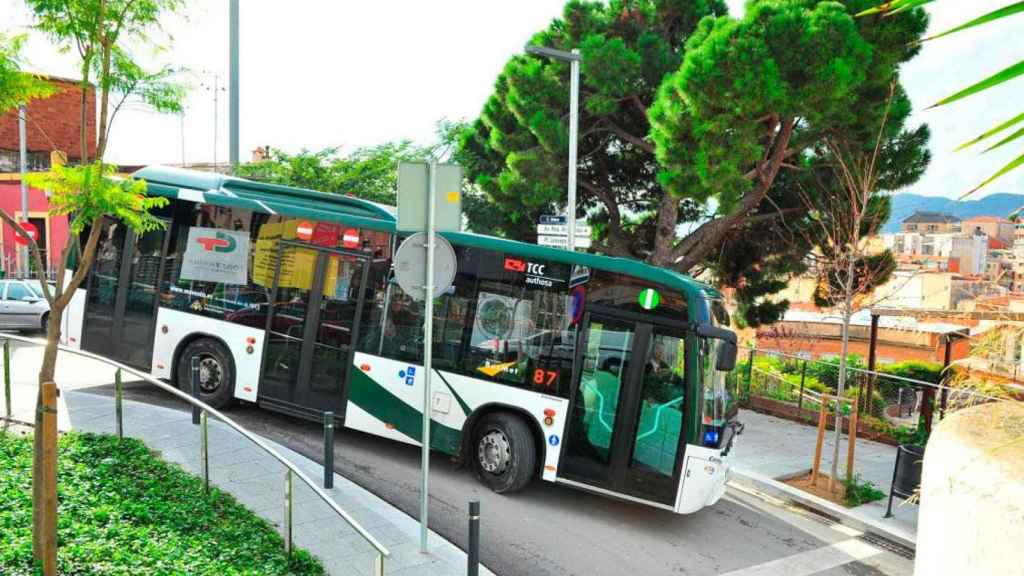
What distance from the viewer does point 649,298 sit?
26.9 ft

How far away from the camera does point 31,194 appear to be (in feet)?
102

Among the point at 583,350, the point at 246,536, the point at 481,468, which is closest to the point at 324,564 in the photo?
the point at 246,536

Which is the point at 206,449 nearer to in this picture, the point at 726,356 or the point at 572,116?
the point at 726,356

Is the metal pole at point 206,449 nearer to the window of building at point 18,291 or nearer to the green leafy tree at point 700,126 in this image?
the green leafy tree at point 700,126

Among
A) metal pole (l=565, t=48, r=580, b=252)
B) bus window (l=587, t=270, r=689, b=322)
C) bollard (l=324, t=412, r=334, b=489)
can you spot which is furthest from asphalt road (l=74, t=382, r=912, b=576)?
metal pole (l=565, t=48, r=580, b=252)

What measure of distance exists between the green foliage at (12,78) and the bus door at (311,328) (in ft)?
15.0

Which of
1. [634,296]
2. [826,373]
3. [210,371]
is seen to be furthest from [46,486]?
[826,373]

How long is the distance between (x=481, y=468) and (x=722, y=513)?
9.67 feet

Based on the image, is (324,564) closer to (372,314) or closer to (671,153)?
(372,314)

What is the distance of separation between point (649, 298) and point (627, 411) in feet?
4.20

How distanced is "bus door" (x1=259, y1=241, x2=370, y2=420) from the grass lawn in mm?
2512

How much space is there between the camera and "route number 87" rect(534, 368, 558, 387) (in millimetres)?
8547

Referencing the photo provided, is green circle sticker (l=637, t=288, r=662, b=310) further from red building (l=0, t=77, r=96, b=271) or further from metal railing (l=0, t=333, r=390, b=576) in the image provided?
red building (l=0, t=77, r=96, b=271)

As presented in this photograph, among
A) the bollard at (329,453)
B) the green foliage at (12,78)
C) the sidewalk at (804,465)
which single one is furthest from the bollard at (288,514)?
the sidewalk at (804,465)
